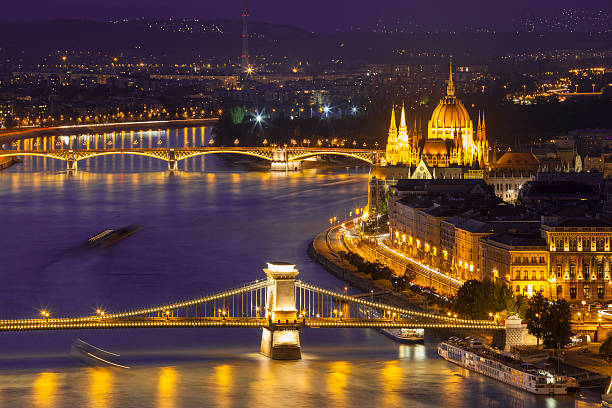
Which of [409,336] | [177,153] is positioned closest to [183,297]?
[409,336]

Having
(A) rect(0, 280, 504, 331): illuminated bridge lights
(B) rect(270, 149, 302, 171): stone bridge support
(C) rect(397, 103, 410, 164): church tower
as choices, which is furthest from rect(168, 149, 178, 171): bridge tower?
(A) rect(0, 280, 504, 331): illuminated bridge lights

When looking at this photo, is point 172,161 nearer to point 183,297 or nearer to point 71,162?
point 71,162

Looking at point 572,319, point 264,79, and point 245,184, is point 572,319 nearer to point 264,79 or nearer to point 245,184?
point 245,184

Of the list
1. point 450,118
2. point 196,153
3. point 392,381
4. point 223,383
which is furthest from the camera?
point 196,153

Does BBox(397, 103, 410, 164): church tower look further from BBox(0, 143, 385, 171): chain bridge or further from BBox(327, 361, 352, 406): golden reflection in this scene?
BBox(327, 361, 352, 406): golden reflection

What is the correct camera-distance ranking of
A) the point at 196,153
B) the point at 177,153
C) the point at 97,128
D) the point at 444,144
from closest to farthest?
the point at 444,144, the point at 177,153, the point at 196,153, the point at 97,128

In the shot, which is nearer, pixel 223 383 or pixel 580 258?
pixel 223 383
